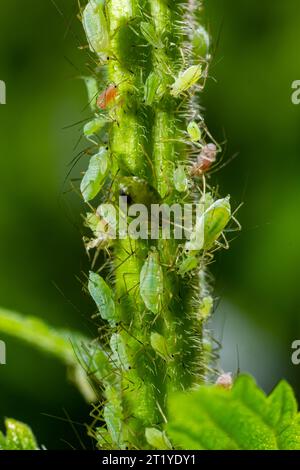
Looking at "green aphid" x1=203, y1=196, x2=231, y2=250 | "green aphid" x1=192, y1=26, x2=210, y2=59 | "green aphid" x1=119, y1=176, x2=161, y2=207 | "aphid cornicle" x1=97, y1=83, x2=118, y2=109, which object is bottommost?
"green aphid" x1=203, y1=196, x2=231, y2=250

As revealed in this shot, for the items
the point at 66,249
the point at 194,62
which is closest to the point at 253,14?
the point at 66,249

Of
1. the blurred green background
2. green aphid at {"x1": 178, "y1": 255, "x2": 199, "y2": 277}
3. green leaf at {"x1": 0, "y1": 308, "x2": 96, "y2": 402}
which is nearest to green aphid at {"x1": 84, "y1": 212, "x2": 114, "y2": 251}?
green aphid at {"x1": 178, "y1": 255, "x2": 199, "y2": 277}

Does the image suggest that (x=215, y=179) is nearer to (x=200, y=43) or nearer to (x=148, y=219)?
(x=200, y=43)

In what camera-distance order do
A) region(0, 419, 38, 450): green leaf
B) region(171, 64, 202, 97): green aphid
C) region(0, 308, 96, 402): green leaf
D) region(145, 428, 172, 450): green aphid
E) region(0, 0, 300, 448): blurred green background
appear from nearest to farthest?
region(145, 428, 172, 450): green aphid
region(171, 64, 202, 97): green aphid
region(0, 419, 38, 450): green leaf
region(0, 308, 96, 402): green leaf
region(0, 0, 300, 448): blurred green background

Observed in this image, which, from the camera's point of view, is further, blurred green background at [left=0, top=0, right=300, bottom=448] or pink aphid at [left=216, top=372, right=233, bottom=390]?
blurred green background at [left=0, top=0, right=300, bottom=448]

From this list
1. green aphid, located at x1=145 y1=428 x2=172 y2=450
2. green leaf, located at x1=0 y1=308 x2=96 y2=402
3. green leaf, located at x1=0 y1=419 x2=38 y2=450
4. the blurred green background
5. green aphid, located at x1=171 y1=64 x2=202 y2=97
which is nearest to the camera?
green aphid, located at x1=145 y1=428 x2=172 y2=450

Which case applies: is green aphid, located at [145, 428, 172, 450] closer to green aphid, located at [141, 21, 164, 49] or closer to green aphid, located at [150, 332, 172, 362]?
green aphid, located at [150, 332, 172, 362]

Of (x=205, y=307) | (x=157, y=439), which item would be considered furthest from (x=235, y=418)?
(x=205, y=307)

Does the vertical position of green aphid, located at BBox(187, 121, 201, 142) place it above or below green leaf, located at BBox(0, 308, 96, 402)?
above
